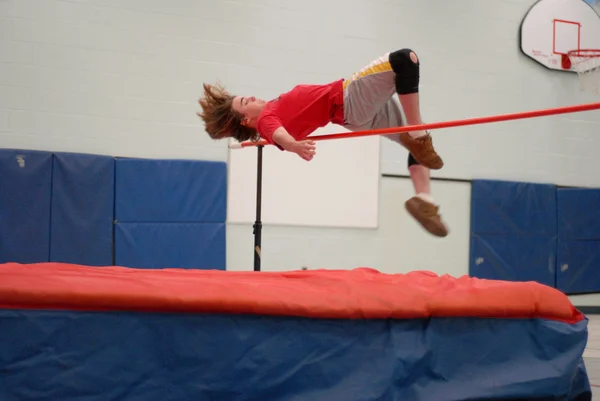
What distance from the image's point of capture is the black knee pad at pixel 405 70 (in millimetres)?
2816

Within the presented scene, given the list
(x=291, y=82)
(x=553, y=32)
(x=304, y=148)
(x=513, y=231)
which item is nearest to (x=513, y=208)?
(x=513, y=231)

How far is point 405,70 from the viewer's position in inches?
111

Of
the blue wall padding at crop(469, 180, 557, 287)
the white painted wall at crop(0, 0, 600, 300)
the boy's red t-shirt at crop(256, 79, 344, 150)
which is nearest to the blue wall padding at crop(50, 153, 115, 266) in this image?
the white painted wall at crop(0, 0, 600, 300)

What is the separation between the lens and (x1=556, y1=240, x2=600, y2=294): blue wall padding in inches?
260

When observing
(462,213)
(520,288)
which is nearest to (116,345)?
(520,288)

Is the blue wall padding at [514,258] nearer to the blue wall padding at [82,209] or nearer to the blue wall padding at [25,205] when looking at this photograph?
the blue wall padding at [82,209]

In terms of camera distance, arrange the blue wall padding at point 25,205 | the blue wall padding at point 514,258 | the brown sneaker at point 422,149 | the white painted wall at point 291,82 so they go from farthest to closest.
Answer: the blue wall padding at point 514,258 → the white painted wall at point 291,82 → the blue wall padding at point 25,205 → the brown sneaker at point 422,149

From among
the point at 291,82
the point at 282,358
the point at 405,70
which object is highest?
the point at 291,82

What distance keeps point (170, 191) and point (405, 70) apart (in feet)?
9.85

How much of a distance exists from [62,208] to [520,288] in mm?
3690

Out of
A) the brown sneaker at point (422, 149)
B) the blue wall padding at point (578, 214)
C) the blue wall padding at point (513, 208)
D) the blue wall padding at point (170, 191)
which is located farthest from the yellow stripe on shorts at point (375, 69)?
the blue wall padding at point (578, 214)

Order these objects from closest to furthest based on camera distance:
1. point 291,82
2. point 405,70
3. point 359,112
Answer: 1. point 405,70
2. point 359,112
3. point 291,82

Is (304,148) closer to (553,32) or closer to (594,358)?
(594,358)

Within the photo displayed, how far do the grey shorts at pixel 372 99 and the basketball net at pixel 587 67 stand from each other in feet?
12.7
